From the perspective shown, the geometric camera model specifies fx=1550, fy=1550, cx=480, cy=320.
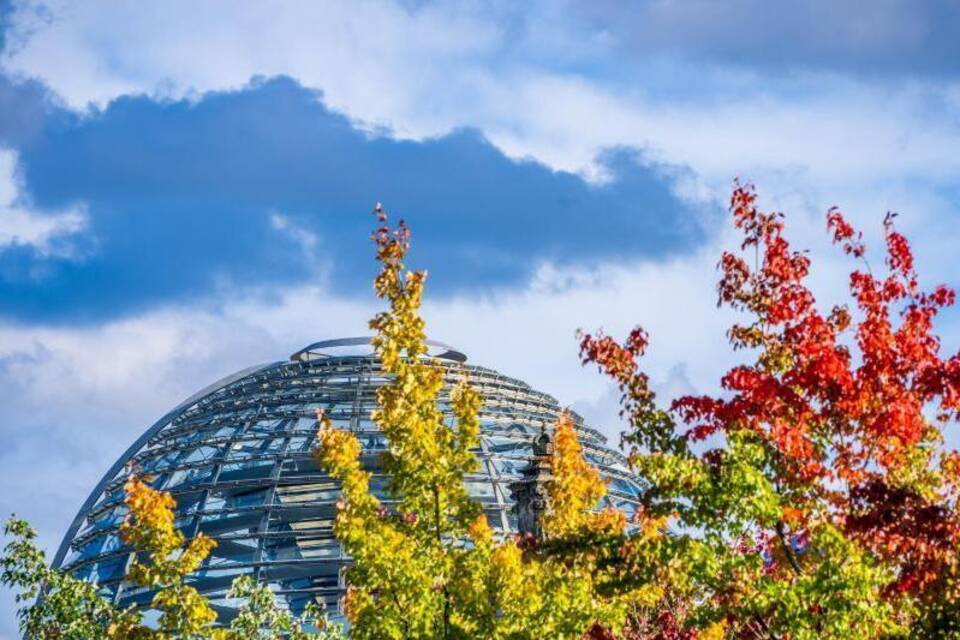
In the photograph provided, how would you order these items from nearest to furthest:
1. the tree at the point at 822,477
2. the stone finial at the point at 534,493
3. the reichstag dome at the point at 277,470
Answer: the tree at the point at 822,477 < the stone finial at the point at 534,493 < the reichstag dome at the point at 277,470

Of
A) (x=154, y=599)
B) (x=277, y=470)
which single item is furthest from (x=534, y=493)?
(x=277, y=470)

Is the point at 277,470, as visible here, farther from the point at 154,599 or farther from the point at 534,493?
the point at 154,599

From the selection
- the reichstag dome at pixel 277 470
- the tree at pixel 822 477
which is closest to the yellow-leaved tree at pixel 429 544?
the tree at pixel 822 477

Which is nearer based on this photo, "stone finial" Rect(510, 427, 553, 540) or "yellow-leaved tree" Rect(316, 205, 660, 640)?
"yellow-leaved tree" Rect(316, 205, 660, 640)

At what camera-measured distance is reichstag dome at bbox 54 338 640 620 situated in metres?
37.2

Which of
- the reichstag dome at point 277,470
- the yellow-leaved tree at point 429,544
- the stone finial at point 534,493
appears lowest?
the yellow-leaved tree at point 429,544

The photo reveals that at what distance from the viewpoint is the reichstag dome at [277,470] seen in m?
37.2

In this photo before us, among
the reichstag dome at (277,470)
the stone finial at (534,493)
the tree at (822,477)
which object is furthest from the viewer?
the reichstag dome at (277,470)

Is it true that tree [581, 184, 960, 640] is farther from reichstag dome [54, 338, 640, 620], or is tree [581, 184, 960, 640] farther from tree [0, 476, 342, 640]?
reichstag dome [54, 338, 640, 620]

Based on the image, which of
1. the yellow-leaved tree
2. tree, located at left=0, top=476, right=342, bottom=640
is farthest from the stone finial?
the yellow-leaved tree

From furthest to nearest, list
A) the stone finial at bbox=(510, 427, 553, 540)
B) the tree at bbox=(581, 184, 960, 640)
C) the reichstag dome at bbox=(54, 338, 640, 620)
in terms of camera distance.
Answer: the reichstag dome at bbox=(54, 338, 640, 620) → the stone finial at bbox=(510, 427, 553, 540) → the tree at bbox=(581, 184, 960, 640)

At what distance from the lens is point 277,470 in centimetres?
4041

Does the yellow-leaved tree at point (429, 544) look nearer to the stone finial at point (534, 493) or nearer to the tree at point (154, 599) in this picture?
the tree at point (154, 599)

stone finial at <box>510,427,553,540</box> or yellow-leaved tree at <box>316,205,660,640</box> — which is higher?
stone finial at <box>510,427,553,540</box>
